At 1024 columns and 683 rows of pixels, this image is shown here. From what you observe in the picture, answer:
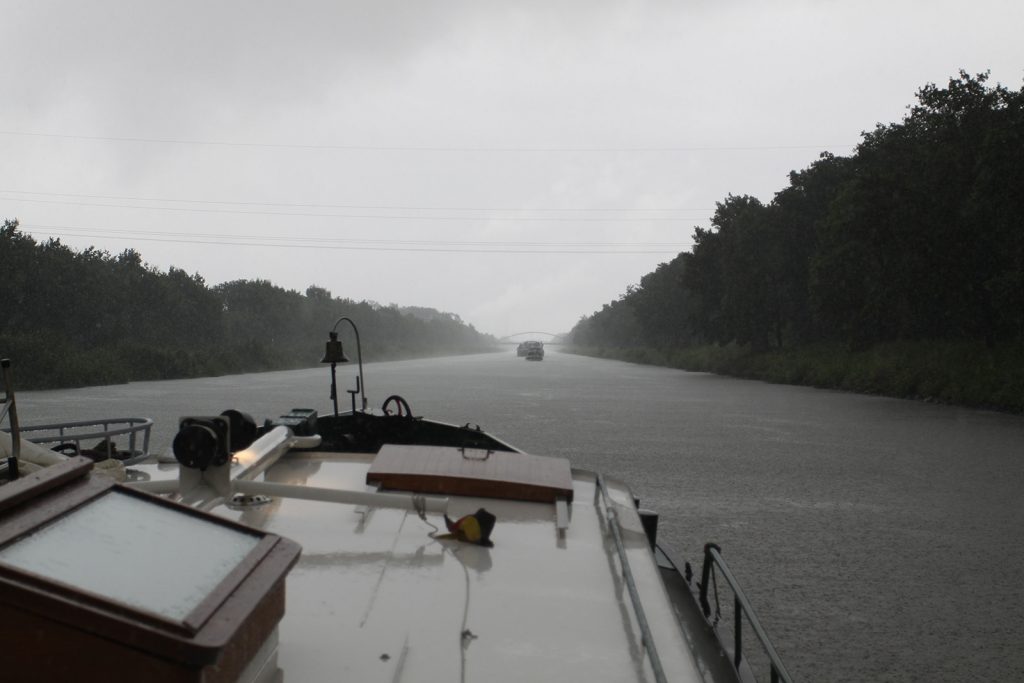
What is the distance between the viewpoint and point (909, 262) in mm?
29688

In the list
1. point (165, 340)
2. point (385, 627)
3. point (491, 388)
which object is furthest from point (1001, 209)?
point (165, 340)

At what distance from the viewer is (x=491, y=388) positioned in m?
30.5

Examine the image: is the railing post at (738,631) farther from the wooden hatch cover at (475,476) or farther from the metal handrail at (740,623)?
the wooden hatch cover at (475,476)

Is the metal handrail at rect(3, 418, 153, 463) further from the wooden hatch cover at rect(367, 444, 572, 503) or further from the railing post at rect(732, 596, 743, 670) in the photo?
the railing post at rect(732, 596, 743, 670)

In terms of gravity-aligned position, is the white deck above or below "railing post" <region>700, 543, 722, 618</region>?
above

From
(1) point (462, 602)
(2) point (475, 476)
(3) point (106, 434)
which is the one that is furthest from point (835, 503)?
(1) point (462, 602)

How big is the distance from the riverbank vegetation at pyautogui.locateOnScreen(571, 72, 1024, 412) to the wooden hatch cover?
20.5 m

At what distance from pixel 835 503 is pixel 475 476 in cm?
648

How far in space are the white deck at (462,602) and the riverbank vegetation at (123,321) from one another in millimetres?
31916

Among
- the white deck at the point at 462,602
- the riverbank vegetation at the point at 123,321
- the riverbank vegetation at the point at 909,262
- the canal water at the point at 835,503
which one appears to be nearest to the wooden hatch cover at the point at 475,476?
the white deck at the point at 462,602

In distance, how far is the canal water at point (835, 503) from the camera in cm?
488

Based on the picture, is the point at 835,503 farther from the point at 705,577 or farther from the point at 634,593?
the point at 634,593

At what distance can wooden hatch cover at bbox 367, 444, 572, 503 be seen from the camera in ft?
11.8

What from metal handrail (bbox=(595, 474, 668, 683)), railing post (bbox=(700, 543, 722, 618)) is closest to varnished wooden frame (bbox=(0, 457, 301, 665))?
metal handrail (bbox=(595, 474, 668, 683))
